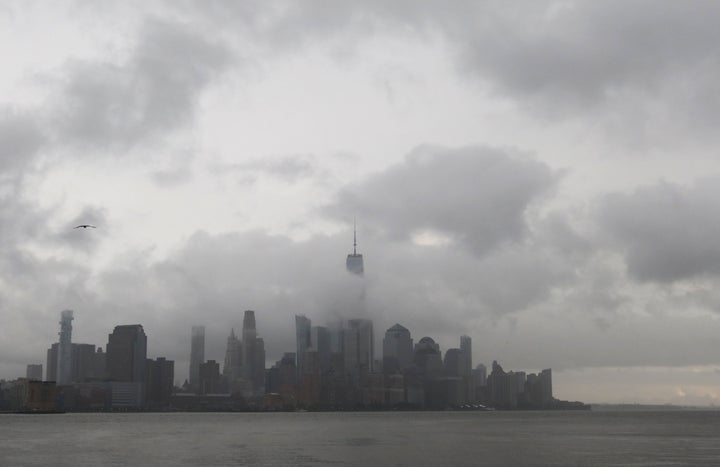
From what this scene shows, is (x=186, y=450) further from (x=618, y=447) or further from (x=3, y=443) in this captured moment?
(x=618, y=447)

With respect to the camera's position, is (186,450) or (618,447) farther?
(618,447)

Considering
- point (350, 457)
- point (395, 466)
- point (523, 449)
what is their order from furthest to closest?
point (523, 449), point (350, 457), point (395, 466)

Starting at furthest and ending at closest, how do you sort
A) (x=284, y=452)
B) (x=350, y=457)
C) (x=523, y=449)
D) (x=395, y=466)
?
(x=523, y=449) < (x=284, y=452) < (x=350, y=457) < (x=395, y=466)

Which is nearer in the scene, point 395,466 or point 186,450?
point 395,466

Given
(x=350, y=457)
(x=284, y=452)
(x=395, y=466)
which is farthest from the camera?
(x=284, y=452)

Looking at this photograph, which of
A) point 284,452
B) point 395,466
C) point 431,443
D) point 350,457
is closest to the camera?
point 395,466

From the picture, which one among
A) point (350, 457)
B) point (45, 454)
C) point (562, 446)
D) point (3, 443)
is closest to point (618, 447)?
point (562, 446)

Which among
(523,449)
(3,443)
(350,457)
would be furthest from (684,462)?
(3,443)

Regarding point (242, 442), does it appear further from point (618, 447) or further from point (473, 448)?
point (618, 447)
